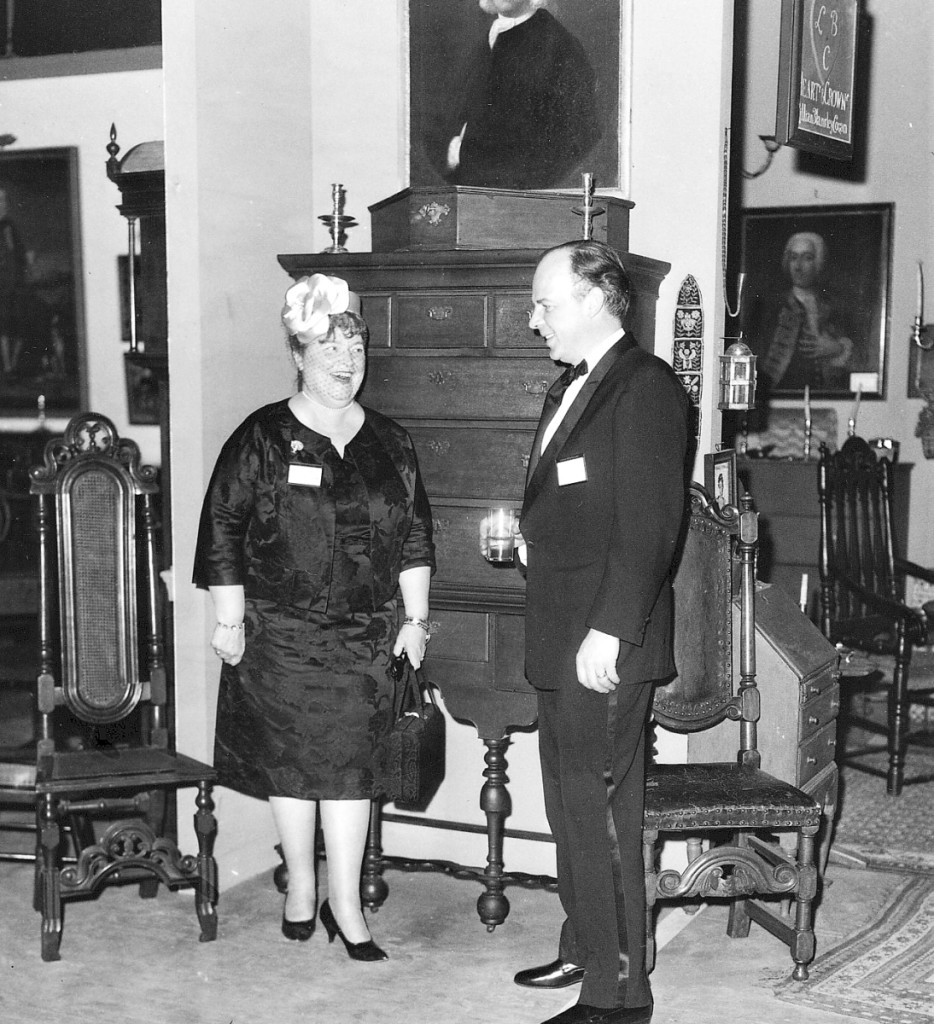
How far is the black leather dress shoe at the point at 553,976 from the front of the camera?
3570 millimetres

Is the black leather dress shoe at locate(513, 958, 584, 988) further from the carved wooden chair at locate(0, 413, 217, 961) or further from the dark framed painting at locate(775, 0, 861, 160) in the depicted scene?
the dark framed painting at locate(775, 0, 861, 160)

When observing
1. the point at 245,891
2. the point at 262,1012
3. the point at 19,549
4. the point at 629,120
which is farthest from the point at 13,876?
the point at 19,549

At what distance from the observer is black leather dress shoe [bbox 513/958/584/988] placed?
357cm

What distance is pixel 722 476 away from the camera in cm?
425

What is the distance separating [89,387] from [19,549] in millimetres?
1005

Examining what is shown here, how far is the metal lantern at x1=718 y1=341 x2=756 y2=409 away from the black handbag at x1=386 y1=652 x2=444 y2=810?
1289 mm

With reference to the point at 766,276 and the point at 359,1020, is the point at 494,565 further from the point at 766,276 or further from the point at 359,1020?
the point at 766,276

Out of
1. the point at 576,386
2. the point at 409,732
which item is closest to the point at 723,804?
the point at 409,732

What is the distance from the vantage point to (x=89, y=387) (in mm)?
7766

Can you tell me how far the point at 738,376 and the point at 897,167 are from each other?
13.8 feet

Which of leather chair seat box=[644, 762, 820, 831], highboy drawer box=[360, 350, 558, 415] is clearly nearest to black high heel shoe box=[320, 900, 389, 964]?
leather chair seat box=[644, 762, 820, 831]

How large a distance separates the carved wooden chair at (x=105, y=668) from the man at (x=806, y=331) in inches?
192

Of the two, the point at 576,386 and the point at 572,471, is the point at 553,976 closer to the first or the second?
the point at 572,471

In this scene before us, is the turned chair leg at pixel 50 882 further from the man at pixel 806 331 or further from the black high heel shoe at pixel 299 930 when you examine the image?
the man at pixel 806 331
